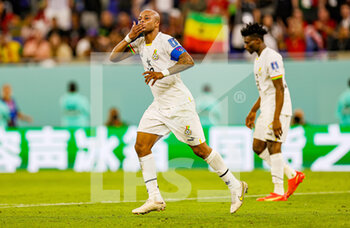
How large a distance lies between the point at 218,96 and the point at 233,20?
7.97 feet

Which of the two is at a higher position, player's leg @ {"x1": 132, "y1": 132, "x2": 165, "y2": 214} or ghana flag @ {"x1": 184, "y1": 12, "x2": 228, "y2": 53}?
ghana flag @ {"x1": 184, "y1": 12, "x2": 228, "y2": 53}

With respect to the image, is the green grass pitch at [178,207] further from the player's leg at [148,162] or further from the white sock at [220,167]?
the white sock at [220,167]

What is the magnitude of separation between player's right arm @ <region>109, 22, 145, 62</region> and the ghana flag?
10700 millimetres

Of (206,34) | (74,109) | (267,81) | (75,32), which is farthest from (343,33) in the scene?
(267,81)

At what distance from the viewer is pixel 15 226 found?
7922mm

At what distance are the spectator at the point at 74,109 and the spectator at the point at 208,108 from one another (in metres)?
3.27

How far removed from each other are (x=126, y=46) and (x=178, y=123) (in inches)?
47.2

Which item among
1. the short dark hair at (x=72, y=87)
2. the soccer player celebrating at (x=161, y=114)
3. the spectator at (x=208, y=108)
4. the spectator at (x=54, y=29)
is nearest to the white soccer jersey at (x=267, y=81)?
the soccer player celebrating at (x=161, y=114)


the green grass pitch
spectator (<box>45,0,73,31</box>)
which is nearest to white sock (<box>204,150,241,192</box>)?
the green grass pitch

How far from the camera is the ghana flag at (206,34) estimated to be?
780 inches

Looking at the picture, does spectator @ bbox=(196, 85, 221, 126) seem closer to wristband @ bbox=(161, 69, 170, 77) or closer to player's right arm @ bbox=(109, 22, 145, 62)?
player's right arm @ bbox=(109, 22, 145, 62)

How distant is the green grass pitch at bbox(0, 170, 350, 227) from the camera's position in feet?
26.9

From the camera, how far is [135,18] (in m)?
21.6

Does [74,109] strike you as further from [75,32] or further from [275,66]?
[275,66]
